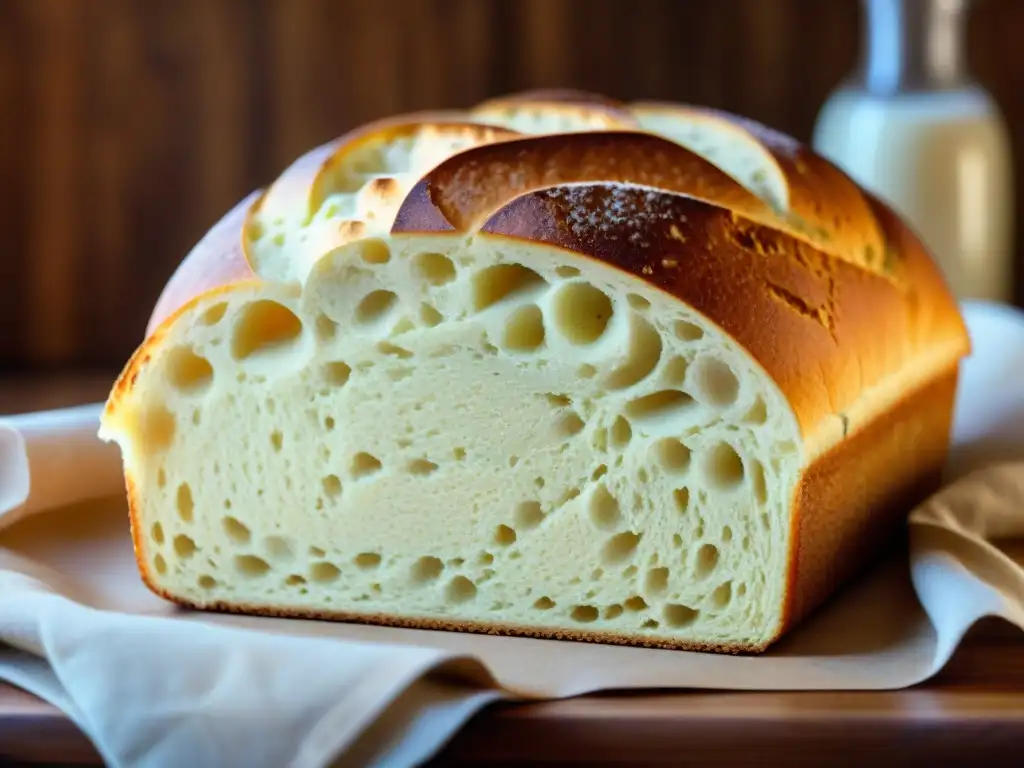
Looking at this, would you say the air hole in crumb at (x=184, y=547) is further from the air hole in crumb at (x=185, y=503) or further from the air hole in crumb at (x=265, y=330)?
the air hole in crumb at (x=265, y=330)

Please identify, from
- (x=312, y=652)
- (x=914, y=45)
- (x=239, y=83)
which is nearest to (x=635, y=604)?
(x=312, y=652)

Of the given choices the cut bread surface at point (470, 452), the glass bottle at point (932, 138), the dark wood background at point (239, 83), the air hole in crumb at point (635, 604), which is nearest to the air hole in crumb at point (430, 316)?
the cut bread surface at point (470, 452)

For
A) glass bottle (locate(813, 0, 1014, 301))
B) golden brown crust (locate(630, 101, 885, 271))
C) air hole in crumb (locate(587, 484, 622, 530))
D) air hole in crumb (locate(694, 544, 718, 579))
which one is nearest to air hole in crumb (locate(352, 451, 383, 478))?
air hole in crumb (locate(587, 484, 622, 530))

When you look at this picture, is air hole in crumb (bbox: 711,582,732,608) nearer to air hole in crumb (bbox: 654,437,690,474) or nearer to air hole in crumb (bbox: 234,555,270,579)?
air hole in crumb (bbox: 654,437,690,474)

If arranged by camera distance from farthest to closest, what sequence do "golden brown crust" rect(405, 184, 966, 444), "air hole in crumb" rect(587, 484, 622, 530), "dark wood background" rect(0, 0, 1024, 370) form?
1. "dark wood background" rect(0, 0, 1024, 370)
2. "air hole in crumb" rect(587, 484, 622, 530)
3. "golden brown crust" rect(405, 184, 966, 444)

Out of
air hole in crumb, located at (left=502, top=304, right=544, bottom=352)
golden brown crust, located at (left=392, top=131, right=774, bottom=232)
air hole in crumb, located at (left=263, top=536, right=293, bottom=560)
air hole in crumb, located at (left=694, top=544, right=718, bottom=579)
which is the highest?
golden brown crust, located at (left=392, top=131, right=774, bottom=232)

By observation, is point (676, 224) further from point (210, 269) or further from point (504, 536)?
point (210, 269)

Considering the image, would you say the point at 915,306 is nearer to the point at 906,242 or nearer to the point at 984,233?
the point at 906,242
